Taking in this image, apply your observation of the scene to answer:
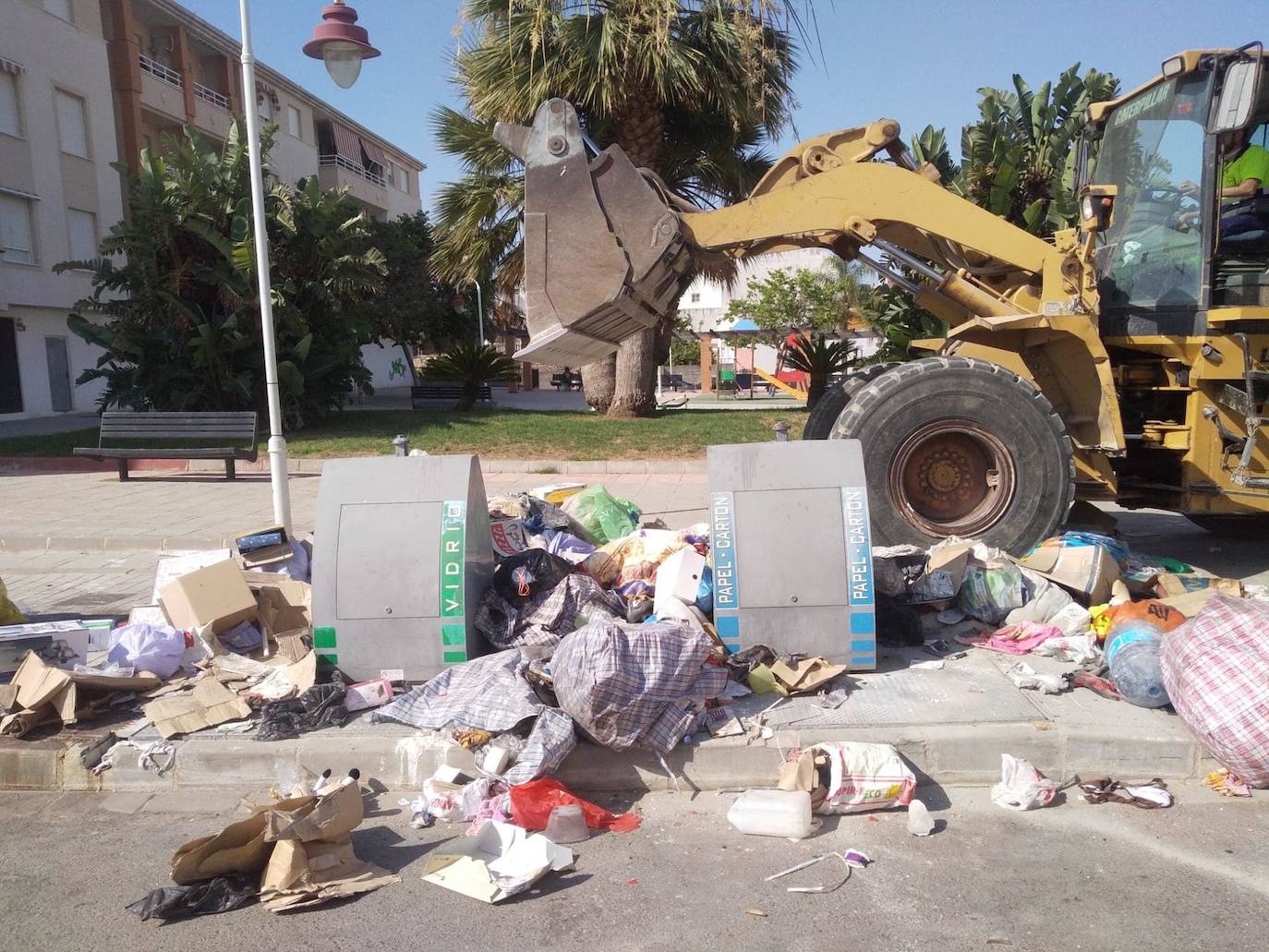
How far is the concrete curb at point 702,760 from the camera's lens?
148 inches

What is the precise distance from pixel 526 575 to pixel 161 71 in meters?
31.9

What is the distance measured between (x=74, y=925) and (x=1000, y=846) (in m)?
3.03

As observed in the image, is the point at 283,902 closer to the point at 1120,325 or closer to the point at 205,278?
the point at 1120,325

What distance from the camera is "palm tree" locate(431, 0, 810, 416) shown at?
14.1m

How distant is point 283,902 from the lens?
2.97m

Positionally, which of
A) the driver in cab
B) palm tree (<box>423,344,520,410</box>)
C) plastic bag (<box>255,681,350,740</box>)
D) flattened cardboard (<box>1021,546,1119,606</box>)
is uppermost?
the driver in cab

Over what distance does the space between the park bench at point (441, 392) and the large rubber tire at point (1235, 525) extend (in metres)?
14.9

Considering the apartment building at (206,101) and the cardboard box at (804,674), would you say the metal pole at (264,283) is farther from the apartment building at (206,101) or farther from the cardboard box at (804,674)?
the apartment building at (206,101)

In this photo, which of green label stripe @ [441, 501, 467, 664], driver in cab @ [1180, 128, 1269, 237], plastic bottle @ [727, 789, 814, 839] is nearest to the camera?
plastic bottle @ [727, 789, 814, 839]

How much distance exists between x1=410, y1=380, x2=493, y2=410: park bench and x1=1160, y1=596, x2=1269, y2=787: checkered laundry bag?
17.3m

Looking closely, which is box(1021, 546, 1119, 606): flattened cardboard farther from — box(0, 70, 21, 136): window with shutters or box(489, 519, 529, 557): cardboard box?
box(0, 70, 21, 136): window with shutters

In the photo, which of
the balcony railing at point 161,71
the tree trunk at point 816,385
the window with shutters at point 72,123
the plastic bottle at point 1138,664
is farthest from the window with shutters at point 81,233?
the plastic bottle at point 1138,664

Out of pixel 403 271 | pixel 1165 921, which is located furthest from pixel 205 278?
pixel 403 271

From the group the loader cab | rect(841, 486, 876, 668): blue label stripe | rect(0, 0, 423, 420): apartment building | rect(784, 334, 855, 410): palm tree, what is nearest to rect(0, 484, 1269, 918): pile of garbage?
rect(841, 486, 876, 668): blue label stripe
